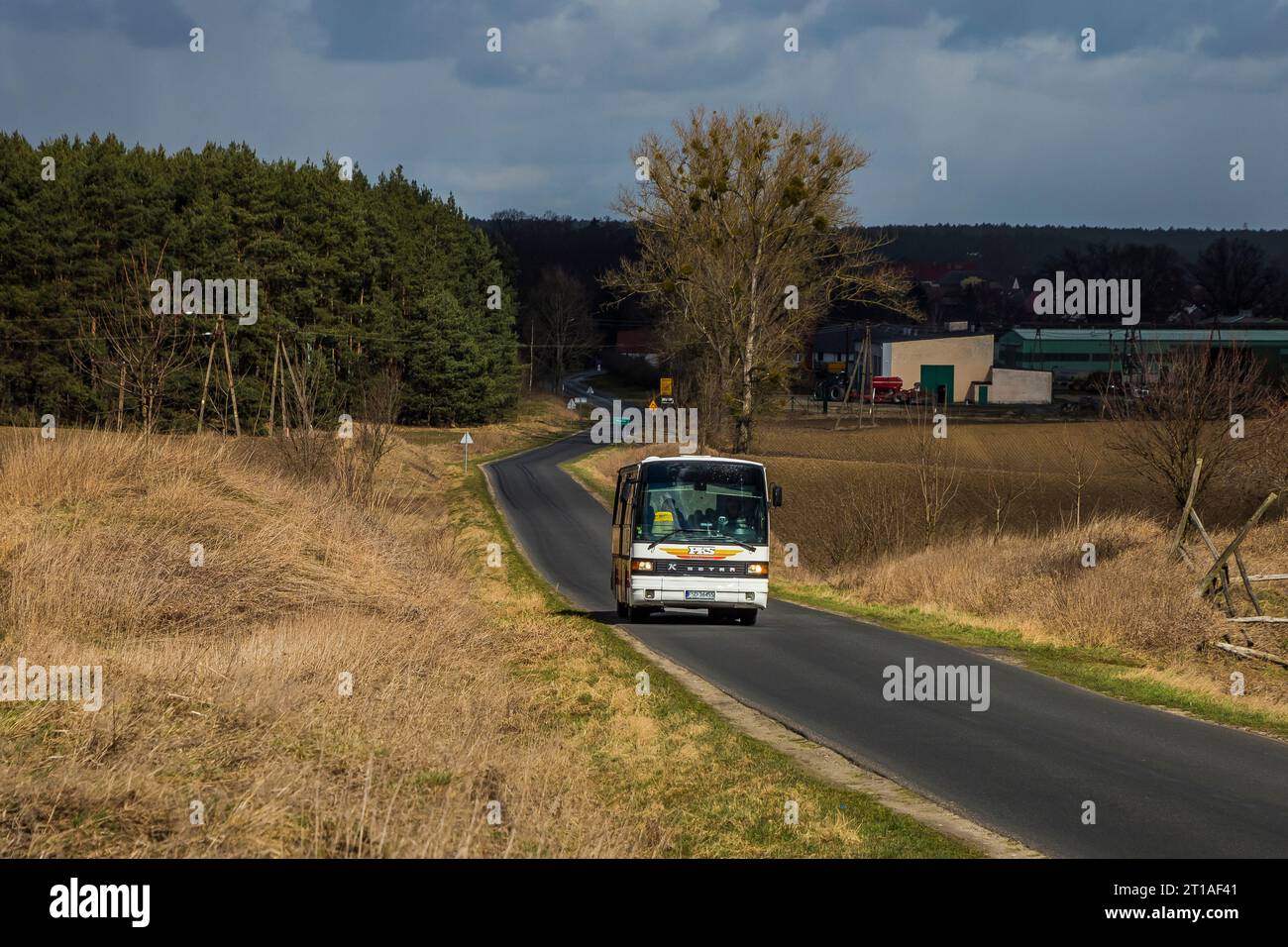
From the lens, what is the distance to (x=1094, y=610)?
21.8 metres

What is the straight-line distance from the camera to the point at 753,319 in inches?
2514

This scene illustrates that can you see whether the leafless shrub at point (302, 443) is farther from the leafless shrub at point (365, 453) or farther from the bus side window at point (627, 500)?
the bus side window at point (627, 500)

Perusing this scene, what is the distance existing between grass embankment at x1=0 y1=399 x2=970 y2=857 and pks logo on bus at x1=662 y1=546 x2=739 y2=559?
2310 mm

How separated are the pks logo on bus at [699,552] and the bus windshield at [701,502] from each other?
20cm

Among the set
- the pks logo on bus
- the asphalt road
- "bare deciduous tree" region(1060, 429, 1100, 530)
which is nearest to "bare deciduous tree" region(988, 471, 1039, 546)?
"bare deciduous tree" region(1060, 429, 1100, 530)

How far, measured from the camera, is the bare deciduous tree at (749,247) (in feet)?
202

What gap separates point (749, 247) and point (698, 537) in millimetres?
42251

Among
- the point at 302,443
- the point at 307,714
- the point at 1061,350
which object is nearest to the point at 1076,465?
the point at 302,443

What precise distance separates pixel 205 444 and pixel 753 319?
40.2 m

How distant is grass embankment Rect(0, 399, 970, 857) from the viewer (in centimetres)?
745

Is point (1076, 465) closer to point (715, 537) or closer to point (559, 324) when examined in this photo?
point (715, 537)

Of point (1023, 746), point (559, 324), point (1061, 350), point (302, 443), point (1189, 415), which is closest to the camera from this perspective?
point (1023, 746)

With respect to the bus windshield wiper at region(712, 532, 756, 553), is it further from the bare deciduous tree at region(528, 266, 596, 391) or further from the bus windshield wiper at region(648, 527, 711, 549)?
the bare deciduous tree at region(528, 266, 596, 391)
